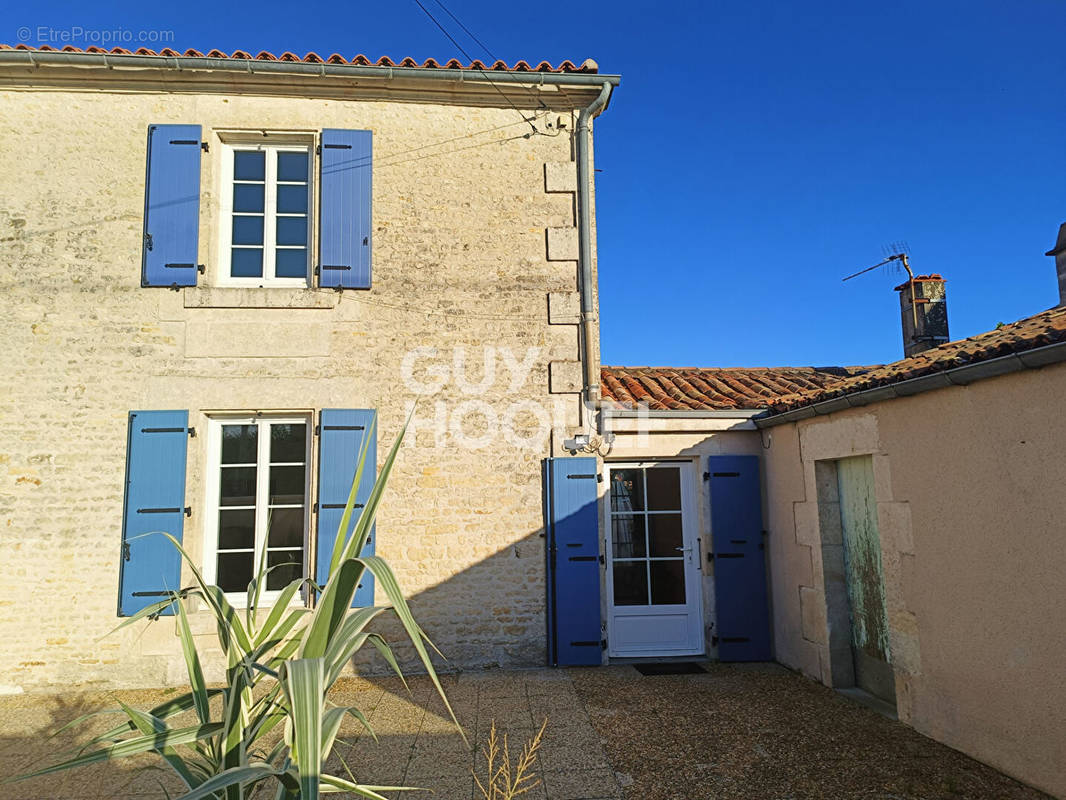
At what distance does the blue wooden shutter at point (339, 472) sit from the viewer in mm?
5398

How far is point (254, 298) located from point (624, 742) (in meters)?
4.45

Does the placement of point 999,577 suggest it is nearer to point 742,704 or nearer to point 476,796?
point 742,704

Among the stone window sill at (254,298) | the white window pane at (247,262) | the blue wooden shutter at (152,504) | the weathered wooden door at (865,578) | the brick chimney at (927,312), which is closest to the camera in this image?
the weathered wooden door at (865,578)

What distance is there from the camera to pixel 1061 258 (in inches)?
224

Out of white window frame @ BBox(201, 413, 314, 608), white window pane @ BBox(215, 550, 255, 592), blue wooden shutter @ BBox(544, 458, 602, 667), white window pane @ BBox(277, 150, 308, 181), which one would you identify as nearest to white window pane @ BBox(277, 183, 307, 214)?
white window pane @ BBox(277, 150, 308, 181)

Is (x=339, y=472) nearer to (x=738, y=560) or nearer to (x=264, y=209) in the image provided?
(x=264, y=209)

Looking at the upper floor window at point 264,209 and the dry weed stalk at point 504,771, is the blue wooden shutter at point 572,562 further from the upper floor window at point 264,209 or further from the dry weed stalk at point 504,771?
the upper floor window at point 264,209

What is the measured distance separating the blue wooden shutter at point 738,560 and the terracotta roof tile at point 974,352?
0.73 m

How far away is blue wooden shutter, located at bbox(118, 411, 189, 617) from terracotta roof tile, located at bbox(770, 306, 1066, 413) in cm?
506

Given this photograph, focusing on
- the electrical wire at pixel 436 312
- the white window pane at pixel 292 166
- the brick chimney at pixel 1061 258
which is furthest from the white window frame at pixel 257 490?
the brick chimney at pixel 1061 258

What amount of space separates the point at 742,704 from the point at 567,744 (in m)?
1.47

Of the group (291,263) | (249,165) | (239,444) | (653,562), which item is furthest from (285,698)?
(249,165)

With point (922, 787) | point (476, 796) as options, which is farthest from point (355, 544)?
point (922, 787)

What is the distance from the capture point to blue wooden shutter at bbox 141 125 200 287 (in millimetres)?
5590
